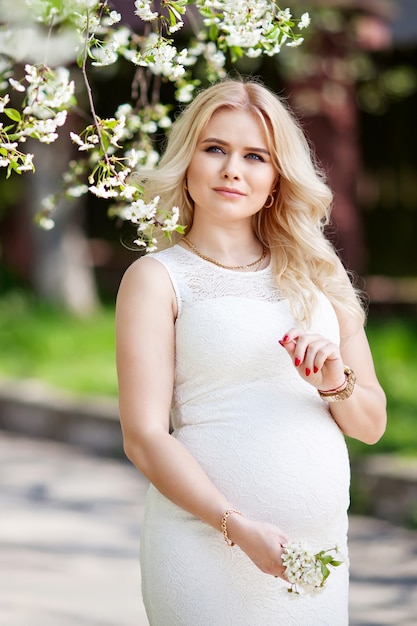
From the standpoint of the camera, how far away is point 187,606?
8.45ft

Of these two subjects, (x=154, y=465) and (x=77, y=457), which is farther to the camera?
(x=77, y=457)

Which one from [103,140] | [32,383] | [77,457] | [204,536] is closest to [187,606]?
[204,536]

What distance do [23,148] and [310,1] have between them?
3.70 metres

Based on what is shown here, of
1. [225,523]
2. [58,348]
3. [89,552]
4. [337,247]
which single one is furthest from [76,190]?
[337,247]

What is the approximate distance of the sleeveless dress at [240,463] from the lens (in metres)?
2.57

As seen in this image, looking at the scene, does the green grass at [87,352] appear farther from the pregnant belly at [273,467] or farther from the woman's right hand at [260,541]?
the woman's right hand at [260,541]

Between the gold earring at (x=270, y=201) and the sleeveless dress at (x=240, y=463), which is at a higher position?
the gold earring at (x=270, y=201)

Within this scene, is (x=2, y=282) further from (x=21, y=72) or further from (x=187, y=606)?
(x=187, y=606)

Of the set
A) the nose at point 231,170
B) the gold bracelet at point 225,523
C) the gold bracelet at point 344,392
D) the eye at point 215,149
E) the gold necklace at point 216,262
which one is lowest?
the gold bracelet at point 225,523

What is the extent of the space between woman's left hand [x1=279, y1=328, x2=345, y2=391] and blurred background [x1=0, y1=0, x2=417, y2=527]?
4078 millimetres

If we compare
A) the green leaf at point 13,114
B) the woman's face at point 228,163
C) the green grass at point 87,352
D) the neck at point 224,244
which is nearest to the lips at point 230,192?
the woman's face at point 228,163

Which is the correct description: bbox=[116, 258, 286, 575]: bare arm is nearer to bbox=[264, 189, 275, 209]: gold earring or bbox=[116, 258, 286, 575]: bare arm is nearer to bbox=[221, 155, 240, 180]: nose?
bbox=[221, 155, 240, 180]: nose

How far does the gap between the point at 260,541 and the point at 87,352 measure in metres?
8.14

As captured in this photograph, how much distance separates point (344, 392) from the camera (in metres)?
2.63
